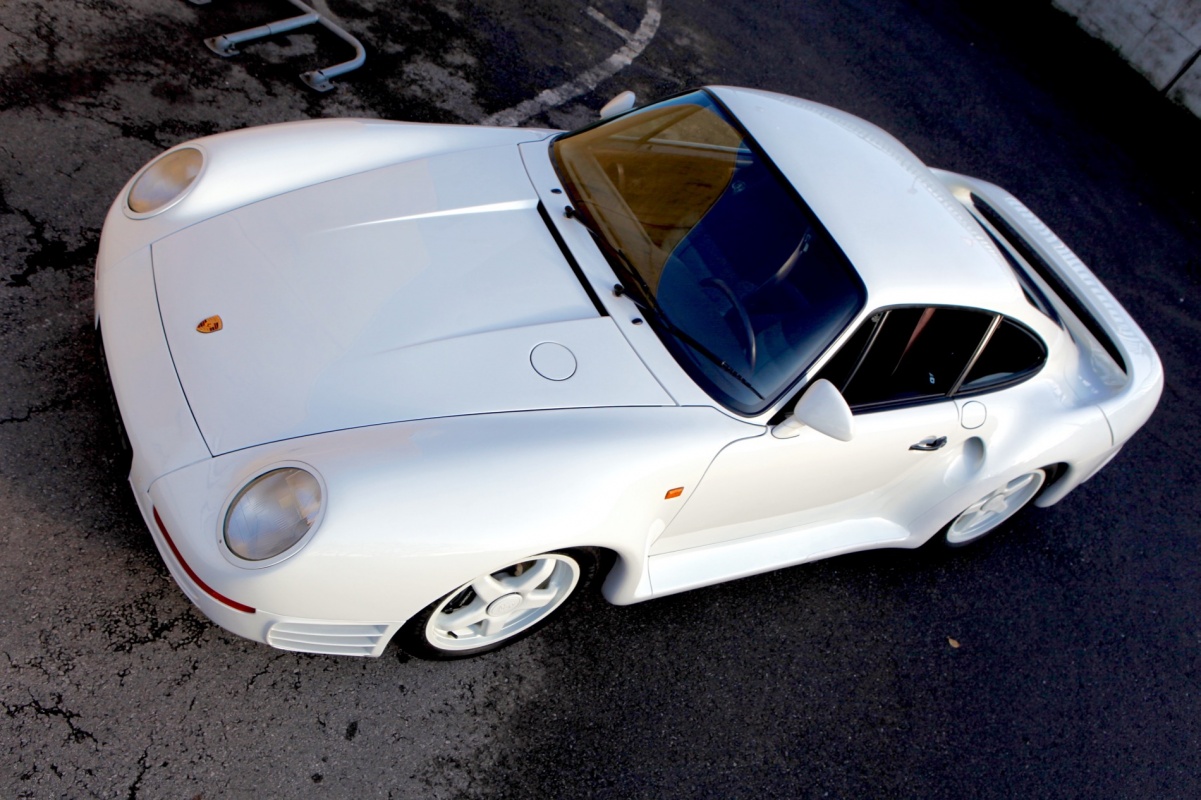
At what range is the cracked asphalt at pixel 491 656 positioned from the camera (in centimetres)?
265

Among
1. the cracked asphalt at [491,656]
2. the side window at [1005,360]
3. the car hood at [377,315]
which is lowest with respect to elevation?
the cracked asphalt at [491,656]

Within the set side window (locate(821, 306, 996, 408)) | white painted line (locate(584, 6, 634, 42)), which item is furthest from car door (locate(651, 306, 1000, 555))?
white painted line (locate(584, 6, 634, 42))

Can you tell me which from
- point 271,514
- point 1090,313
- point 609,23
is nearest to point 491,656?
point 271,514

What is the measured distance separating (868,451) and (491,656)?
146 centimetres

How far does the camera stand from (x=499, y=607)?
2770 mm

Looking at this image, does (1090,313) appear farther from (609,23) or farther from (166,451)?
(609,23)

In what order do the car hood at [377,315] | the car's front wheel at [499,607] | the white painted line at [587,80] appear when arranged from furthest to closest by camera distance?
the white painted line at [587,80]
the car's front wheel at [499,607]
the car hood at [377,315]

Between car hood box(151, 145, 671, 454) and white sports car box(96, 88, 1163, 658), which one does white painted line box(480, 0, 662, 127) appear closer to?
white sports car box(96, 88, 1163, 658)

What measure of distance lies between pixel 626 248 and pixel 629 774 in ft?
5.64

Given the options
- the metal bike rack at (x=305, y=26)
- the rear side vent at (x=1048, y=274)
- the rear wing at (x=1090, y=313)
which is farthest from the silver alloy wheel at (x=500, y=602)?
the metal bike rack at (x=305, y=26)

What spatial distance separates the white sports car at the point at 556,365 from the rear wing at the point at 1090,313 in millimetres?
35

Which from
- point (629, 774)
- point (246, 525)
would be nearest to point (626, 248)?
point (246, 525)

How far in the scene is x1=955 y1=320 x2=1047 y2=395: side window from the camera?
322 cm

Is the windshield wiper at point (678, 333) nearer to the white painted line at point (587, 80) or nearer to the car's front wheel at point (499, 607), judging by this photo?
the car's front wheel at point (499, 607)
